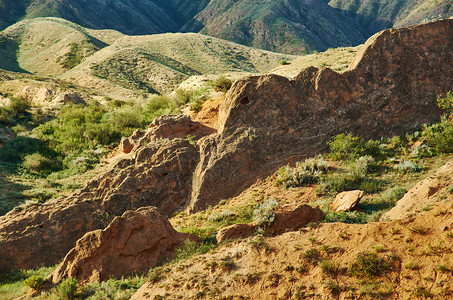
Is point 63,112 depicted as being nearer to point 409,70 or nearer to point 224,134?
point 224,134

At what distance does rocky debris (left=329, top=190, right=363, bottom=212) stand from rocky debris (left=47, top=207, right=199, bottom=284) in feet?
14.1

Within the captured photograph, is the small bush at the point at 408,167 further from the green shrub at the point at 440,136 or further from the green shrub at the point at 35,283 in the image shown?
the green shrub at the point at 35,283

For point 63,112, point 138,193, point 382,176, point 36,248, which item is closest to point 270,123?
point 382,176

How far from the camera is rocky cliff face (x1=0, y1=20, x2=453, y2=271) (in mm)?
11414

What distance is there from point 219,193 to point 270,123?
145 inches

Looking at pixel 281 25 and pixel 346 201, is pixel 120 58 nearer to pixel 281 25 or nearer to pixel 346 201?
pixel 346 201

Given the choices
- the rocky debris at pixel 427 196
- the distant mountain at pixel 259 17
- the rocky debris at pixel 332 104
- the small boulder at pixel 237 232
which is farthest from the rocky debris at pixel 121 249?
the distant mountain at pixel 259 17

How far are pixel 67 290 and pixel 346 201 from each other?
25.0 ft

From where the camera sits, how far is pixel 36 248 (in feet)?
29.6

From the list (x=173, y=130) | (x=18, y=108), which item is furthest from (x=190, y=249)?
(x=18, y=108)

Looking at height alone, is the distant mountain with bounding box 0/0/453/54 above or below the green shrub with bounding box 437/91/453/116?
above

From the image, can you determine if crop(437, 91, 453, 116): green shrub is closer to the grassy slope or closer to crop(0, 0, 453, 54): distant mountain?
crop(0, 0, 453, 54): distant mountain

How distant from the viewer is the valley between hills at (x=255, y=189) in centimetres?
611

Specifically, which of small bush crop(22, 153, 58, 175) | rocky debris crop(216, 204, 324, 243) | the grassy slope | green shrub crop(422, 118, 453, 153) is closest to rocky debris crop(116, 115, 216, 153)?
small bush crop(22, 153, 58, 175)
